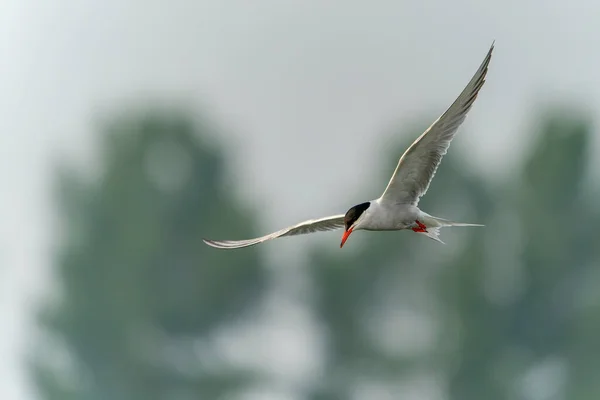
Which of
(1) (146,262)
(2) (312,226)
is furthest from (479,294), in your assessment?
(2) (312,226)

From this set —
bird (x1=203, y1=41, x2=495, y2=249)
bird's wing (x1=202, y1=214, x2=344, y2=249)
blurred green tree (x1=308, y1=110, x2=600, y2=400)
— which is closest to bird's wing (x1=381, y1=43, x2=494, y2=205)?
bird (x1=203, y1=41, x2=495, y2=249)

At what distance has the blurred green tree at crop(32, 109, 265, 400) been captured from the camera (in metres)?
38.0

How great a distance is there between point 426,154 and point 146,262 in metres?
30.5

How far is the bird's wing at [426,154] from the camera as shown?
26.0 feet

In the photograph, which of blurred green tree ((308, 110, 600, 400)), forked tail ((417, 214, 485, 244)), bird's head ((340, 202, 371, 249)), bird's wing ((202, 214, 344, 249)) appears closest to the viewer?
bird's head ((340, 202, 371, 249))

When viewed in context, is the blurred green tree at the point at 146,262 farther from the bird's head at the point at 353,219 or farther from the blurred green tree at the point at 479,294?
the bird's head at the point at 353,219

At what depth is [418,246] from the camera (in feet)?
123

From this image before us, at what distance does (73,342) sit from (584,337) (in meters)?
15.3

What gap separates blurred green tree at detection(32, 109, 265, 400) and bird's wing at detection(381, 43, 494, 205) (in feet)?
93.4

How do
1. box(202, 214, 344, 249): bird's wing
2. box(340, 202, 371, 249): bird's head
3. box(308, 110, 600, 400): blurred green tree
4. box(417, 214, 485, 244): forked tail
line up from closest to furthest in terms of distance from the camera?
box(340, 202, 371, 249): bird's head, box(417, 214, 485, 244): forked tail, box(202, 214, 344, 249): bird's wing, box(308, 110, 600, 400): blurred green tree

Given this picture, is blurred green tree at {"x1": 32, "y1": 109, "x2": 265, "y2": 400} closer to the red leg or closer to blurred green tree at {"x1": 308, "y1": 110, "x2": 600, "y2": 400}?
blurred green tree at {"x1": 308, "y1": 110, "x2": 600, "y2": 400}

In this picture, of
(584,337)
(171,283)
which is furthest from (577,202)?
(171,283)

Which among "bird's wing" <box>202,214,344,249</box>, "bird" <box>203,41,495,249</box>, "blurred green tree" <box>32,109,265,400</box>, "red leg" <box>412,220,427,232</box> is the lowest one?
"blurred green tree" <box>32,109,265,400</box>

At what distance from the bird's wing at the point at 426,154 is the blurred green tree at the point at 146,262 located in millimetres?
28482
